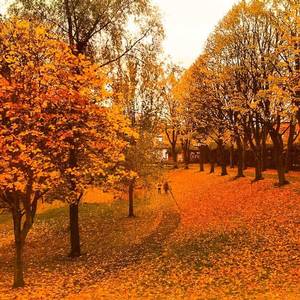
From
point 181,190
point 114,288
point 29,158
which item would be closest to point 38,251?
point 114,288

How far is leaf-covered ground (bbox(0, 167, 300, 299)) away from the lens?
14461 millimetres

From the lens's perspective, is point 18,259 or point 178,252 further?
point 178,252

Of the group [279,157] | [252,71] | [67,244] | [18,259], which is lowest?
[67,244]

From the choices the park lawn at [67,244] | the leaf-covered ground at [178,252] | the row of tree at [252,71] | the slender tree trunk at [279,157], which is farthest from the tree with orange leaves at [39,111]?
the slender tree trunk at [279,157]

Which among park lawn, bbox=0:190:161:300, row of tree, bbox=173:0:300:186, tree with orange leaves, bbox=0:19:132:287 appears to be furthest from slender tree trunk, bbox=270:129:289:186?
tree with orange leaves, bbox=0:19:132:287

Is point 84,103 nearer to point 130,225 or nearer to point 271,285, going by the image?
point 271,285

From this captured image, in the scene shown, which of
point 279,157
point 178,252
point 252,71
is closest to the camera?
point 178,252

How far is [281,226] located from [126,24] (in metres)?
14.0

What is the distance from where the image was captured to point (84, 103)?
611 inches

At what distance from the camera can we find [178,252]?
66.3ft

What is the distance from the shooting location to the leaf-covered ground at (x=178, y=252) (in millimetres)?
14461

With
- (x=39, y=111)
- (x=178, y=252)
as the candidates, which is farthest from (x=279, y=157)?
(x=39, y=111)

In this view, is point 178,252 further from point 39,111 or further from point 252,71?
point 252,71

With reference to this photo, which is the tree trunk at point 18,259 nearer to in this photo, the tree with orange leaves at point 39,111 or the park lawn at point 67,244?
the tree with orange leaves at point 39,111
